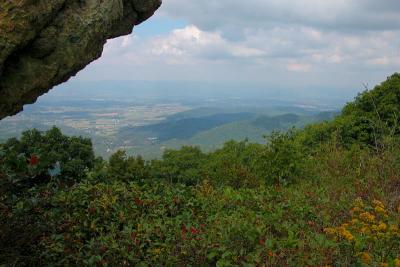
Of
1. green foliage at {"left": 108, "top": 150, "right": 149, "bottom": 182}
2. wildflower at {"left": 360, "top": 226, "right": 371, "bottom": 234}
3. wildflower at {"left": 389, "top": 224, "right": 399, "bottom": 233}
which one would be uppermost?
wildflower at {"left": 389, "top": 224, "right": 399, "bottom": 233}

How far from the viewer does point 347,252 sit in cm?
614

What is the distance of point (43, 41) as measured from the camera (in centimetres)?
507

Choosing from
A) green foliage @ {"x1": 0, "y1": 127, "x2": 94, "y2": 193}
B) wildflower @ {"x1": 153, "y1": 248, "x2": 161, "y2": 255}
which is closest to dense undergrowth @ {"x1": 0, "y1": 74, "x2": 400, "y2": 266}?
wildflower @ {"x1": 153, "y1": 248, "x2": 161, "y2": 255}

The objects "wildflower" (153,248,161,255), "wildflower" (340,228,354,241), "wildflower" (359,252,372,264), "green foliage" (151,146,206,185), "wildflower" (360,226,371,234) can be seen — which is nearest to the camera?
"wildflower" (359,252,372,264)

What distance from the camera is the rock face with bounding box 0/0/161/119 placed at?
455 centimetres

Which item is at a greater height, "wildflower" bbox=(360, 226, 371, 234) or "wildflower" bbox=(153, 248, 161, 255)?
"wildflower" bbox=(360, 226, 371, 234)

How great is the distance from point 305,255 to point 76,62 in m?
4.21

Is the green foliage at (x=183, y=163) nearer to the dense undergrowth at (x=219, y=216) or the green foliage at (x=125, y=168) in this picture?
the green foliage at (x=125, y=168)

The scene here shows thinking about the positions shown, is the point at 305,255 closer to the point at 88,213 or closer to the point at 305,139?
the point at 88,213

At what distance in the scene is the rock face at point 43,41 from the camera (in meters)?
4.55

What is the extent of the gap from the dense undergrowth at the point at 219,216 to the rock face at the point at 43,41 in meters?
2.14

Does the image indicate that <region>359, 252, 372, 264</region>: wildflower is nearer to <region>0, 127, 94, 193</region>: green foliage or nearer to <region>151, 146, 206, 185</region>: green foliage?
<region>0, 127, 94, 193</region>: green foliage

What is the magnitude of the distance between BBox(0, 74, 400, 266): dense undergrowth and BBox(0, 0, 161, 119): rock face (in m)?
2.14

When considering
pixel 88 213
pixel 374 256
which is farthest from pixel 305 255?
pixel 88 213
